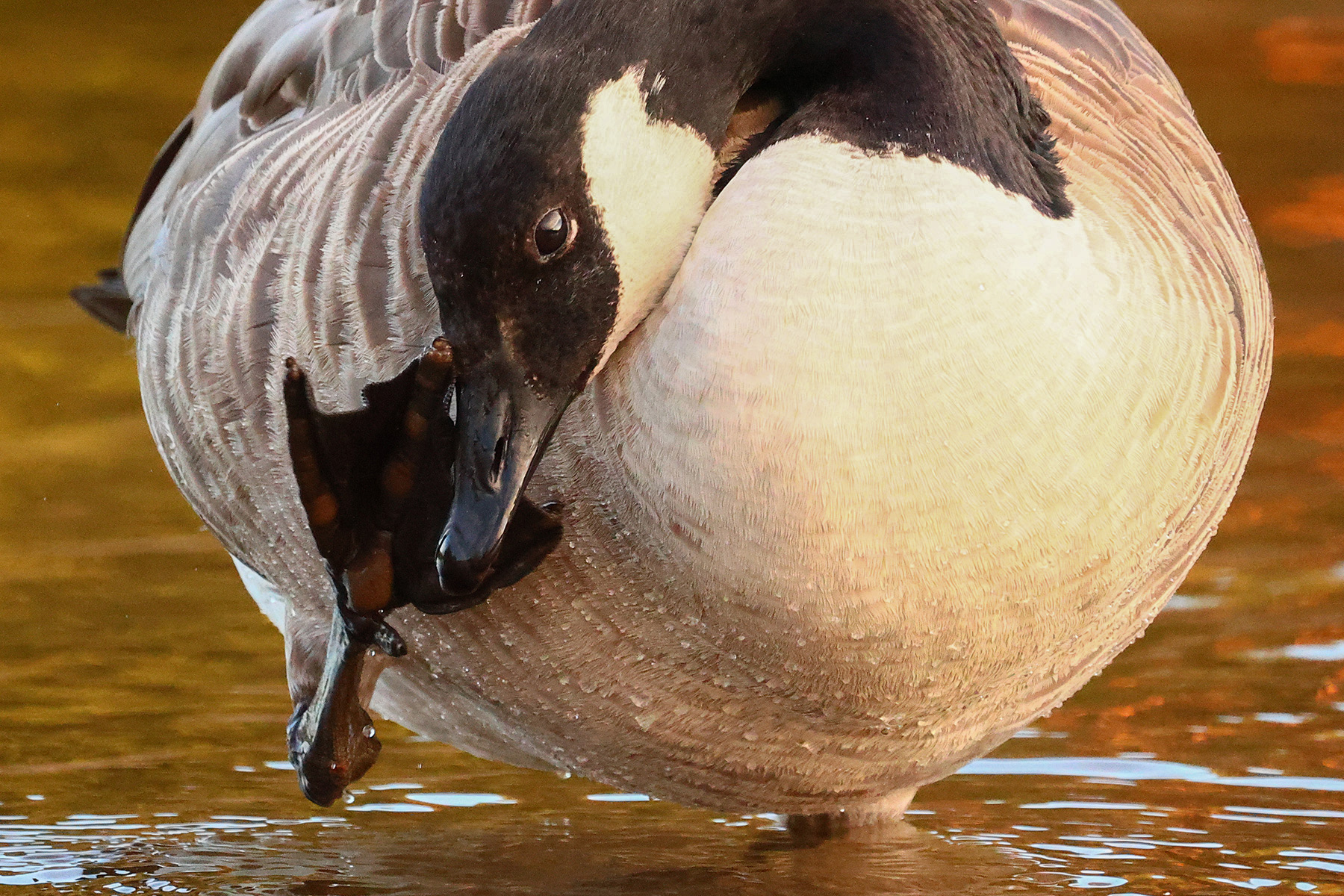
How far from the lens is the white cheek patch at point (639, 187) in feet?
9.04

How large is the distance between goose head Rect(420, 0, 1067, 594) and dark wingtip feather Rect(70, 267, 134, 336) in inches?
95.9

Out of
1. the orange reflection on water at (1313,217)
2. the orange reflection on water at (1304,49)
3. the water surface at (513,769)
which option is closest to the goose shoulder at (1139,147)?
the water surface at (513,769)

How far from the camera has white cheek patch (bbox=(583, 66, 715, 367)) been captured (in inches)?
108

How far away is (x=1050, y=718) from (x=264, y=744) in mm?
1913

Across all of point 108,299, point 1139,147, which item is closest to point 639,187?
point 1139,147

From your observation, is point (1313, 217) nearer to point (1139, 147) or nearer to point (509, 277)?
point (1139, 147)

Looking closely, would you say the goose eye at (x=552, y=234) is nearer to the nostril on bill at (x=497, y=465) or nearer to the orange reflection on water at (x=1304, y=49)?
the nostril on bill at (x=497, y=465)

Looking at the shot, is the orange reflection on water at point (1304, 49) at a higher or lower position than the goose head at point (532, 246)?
higher

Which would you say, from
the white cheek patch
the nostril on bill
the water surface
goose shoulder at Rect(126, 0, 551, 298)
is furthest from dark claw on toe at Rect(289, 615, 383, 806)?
goose shoulder at Rect(126, 0, 551, 298)

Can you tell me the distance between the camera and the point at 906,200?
2.75 meters

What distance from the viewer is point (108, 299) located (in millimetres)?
5066

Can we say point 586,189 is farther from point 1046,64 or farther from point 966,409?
point 1046,64

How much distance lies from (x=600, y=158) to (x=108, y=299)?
2707mm

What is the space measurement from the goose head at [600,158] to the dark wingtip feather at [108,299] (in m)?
2.43
